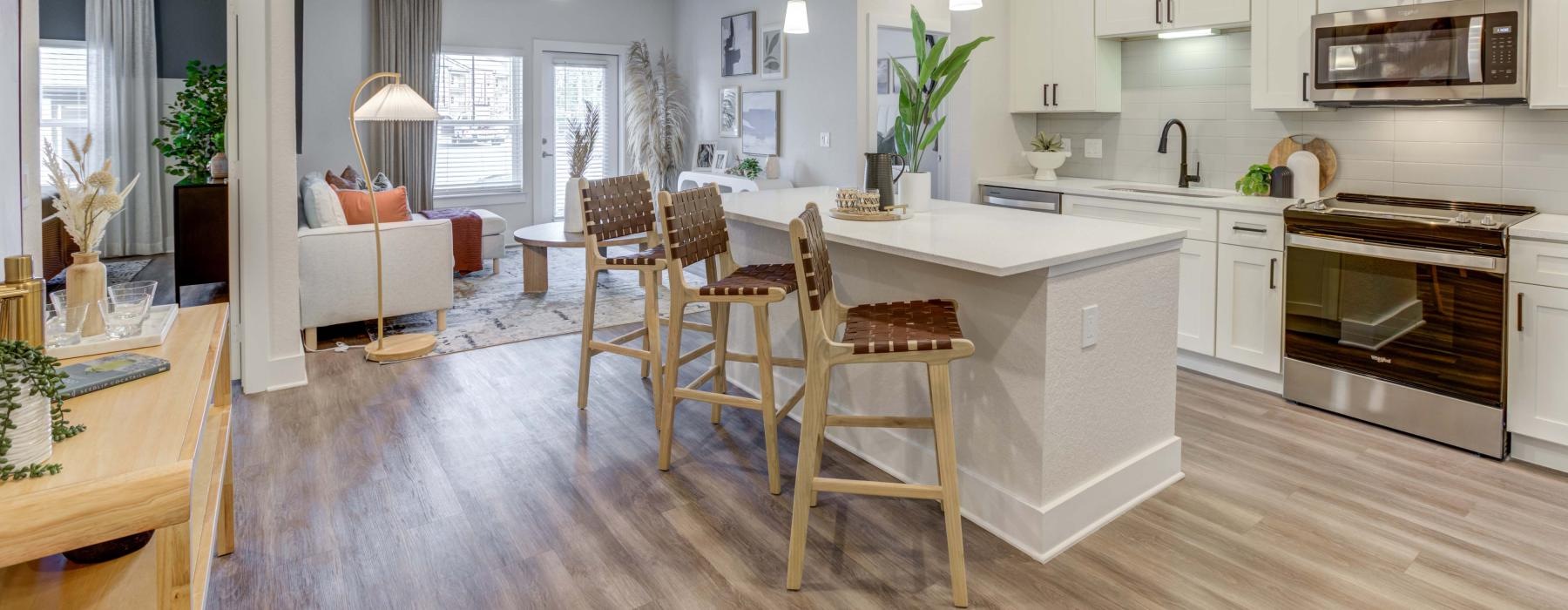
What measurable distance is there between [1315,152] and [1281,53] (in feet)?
1.68

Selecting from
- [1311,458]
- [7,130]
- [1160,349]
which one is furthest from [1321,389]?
[7,130]

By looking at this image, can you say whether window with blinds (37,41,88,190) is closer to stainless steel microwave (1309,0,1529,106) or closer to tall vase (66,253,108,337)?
tall vase (66,253,108,337)

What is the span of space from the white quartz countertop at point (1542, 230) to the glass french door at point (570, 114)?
24.1ft

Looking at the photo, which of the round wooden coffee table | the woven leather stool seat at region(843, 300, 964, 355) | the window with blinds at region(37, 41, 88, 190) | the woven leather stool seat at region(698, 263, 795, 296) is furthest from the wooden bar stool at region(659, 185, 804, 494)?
the window with blinds at region(37, 41, 88, 190)

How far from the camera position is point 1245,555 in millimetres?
2432

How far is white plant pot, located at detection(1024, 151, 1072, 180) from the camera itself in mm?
5113

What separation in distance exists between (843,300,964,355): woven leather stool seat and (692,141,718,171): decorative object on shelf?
19.4ft

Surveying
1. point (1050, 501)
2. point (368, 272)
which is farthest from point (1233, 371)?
point (368, 272)

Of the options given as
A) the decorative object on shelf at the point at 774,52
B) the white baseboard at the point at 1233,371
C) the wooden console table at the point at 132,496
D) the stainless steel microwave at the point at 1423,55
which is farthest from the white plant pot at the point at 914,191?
the decorative object on shelf at the point at 774,52

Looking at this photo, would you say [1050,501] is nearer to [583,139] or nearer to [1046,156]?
[1046,156]

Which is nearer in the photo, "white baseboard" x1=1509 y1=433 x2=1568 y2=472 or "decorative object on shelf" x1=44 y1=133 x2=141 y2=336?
"decorative object on shelf" x1=44 y1=133 x2=141 y2=336

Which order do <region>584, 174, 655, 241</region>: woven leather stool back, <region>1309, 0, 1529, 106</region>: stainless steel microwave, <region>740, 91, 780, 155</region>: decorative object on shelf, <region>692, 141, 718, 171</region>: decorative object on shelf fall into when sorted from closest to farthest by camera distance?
1. <region>1309, 0, 1529, 106</region>: stainless steel microwave
2. <region>584, 174, 655, 241</region>: woven leather stool back
3. <region>740, 91, 780, 155</region>: decorative object on shelf
4. <region>692, 141, 718, 171</region>: decorative object on shelf

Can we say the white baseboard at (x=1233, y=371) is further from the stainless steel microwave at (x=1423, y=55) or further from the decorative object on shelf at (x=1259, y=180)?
the stainless steel microwave at (x=1423, y=55)

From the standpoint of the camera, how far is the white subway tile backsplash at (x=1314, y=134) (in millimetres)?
3434
